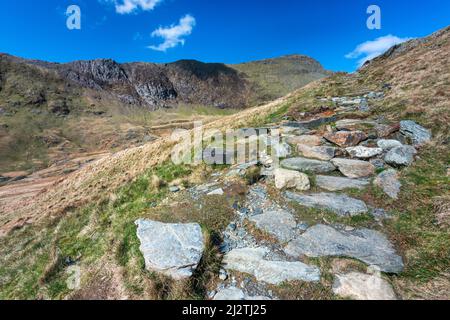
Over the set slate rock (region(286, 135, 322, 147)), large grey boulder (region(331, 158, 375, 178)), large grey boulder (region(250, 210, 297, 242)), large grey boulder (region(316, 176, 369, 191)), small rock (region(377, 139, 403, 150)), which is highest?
slate rock (region(286, 135, 322, 147))

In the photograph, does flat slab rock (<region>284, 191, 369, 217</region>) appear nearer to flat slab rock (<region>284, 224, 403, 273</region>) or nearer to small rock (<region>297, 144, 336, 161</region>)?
flat slab rock (<region>284, 224, 403, 273</region>)

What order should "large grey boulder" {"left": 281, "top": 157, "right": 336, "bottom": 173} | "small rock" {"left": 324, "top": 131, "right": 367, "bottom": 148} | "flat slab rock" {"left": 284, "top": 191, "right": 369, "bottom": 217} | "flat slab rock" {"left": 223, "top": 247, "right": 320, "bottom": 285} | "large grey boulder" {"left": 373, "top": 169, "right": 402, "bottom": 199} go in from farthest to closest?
1. "small rock" {"left": 324, "top": 131, "right": 367, "bottom": 148}
2. "large grey boulder" {"left": 281, "top": 157, "right": 336, "bottom": 173}
3. "large grey boulder" {"left": 373, "top": 169, "right": 402, "bottom": 199}
4. "flat slab rock" {"left": 284, "top": 191, "right": 369, "bottom": 217}
5. "flat slab rock" {"left": 223, "top": 247, "right": 320, "bottom": 285}

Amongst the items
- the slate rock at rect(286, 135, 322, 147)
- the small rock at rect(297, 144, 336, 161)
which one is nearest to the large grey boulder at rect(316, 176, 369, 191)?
the small rock at rect(297, 144, 336, 161)

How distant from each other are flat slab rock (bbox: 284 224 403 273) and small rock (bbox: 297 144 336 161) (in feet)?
12.1

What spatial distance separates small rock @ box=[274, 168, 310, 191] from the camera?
24.9 feet

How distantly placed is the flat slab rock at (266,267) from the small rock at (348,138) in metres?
6.00

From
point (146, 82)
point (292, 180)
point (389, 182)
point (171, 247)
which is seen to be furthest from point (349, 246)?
point (146, 82)

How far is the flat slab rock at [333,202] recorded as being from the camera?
6484mm

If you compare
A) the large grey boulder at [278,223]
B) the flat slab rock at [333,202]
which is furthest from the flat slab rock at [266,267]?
the flat slab rock at [333,202]

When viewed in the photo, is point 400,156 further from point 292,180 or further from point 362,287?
point 362,287

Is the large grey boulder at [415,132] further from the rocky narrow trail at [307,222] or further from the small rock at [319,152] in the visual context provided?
the small rock at [319,152]

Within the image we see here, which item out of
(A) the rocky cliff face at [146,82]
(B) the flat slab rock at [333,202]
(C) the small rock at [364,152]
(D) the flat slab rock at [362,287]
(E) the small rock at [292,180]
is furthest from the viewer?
(A) the rocky cliff face at [146,82]

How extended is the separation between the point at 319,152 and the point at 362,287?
559cm

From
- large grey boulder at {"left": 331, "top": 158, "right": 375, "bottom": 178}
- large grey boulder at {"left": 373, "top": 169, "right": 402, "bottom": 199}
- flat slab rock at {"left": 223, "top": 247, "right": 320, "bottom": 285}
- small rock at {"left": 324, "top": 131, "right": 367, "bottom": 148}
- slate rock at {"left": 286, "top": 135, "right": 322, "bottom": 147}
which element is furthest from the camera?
slate rock at {"left": 286, "top": 135, "right": 322, "bottom": 147}
